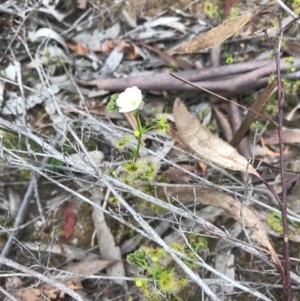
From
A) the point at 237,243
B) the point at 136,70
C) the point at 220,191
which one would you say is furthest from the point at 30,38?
the point at 237,243

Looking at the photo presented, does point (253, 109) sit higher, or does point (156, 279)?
point (253, 109)

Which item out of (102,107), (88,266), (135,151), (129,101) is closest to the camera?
(129,101)

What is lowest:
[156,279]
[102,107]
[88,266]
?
[88,266]

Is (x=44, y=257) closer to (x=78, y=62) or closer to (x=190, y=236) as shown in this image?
(x=190, y=236)

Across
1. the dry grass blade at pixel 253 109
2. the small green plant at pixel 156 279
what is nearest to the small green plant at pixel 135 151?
the small green plant at pixel 156 279

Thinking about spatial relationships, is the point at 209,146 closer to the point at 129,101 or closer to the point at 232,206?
the point at 232,206

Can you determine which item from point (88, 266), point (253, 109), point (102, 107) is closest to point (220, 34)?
point (253, 109)

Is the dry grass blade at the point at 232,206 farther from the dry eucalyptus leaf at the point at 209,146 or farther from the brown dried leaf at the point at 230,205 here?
the dry eucalyptus leaf at the point at 209,146
